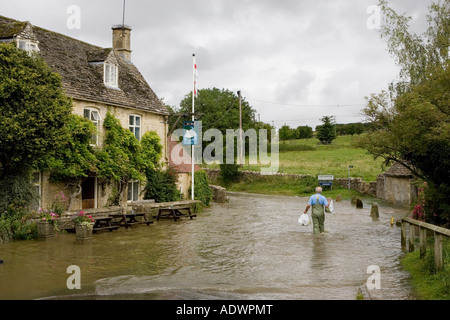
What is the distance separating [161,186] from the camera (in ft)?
88.6

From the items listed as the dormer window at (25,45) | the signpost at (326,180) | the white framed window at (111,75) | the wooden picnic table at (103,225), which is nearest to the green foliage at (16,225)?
the wooden picnic table at (103,225)

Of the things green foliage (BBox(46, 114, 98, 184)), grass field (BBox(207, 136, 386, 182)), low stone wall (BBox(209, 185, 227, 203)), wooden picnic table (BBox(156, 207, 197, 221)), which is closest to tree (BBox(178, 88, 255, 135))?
grass field (BBox(207, 136, 386, 182))

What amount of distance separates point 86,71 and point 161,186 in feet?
26.4

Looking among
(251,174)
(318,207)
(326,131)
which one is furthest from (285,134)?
(318,207)

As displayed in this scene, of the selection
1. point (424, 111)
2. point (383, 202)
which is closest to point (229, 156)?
point (383, 202)

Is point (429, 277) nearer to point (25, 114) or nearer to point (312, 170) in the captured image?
point (25, 114)

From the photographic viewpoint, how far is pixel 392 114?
18109mm

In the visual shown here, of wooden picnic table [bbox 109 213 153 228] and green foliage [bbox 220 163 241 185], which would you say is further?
green foliage [bbox 220 163 241 185]

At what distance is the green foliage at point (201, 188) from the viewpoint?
101 ft

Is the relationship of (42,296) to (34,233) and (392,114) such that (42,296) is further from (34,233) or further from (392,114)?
(392,114)

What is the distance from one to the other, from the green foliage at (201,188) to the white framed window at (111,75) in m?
8.87

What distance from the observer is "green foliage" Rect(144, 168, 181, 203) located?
26781mm

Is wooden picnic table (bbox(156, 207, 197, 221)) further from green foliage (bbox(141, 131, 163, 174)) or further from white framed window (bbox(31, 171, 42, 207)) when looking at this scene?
white framed window (bbox(31, 171, 42, 207))

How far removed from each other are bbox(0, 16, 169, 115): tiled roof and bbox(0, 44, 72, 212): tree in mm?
3440
